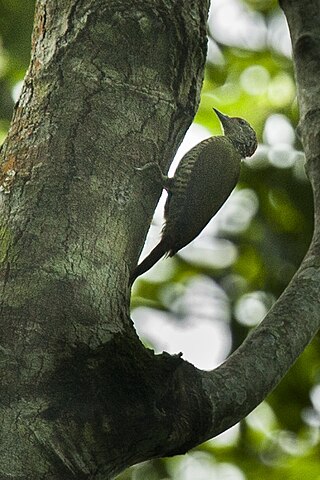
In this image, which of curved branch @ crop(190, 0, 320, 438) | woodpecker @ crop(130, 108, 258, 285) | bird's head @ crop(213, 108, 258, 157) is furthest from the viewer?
bird's head @ crop(213, 108, 258, 157)

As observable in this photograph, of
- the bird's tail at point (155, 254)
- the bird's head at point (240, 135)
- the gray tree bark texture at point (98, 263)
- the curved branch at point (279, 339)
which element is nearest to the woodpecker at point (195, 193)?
the bird's tail at point (155, 254)

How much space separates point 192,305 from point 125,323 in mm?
3264

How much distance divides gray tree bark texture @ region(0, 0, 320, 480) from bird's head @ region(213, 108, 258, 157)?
1688mm

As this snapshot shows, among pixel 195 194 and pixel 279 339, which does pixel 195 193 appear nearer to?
pixel 195 194

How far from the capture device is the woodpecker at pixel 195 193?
150 inches

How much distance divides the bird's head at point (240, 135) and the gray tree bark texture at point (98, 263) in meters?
1.69

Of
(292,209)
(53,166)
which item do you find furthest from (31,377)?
(292,209)

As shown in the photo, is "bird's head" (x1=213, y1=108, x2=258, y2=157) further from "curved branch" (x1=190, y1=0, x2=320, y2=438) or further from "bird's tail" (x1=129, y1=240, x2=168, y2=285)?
"curved branch" (x1=190, y1=0, x2=320, y2=438)

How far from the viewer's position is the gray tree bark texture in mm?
2047

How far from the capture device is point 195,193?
3869mm

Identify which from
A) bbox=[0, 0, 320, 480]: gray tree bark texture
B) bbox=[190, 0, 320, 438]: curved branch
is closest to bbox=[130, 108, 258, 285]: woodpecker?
bbox=[190, 0, 320, 438]: curved branch

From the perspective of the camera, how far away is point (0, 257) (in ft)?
7.32

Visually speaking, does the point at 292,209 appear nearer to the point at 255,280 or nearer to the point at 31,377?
the point at 255,280

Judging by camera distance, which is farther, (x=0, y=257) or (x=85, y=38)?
(x=85, y=38)
